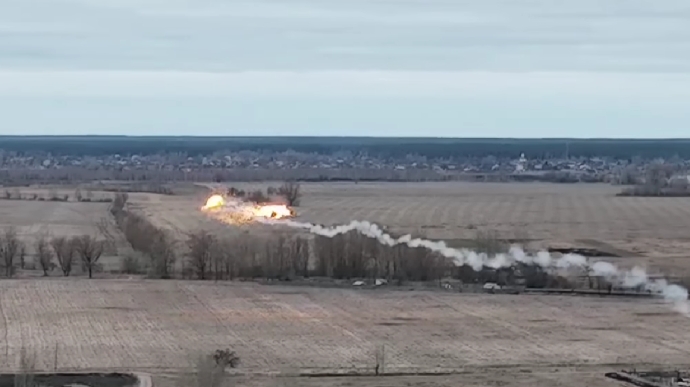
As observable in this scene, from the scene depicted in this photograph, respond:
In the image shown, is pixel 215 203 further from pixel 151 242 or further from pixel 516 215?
pixel 516 215

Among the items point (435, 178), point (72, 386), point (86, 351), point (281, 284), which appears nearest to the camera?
point (72, 386)

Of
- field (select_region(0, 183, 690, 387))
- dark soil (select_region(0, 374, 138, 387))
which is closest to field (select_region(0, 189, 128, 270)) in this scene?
field (select_region(0, 183, 690, 387))

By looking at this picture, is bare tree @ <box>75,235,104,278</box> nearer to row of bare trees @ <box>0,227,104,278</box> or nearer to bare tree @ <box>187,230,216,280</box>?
row of bare trees @ <box>0,227,104,278</box>

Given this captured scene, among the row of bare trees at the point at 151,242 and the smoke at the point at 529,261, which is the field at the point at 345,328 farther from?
the smoke at the point at 529,261

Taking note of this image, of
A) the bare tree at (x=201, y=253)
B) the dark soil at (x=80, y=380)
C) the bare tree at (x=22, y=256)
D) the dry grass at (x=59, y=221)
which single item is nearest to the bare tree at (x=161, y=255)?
the bare tree at (x=201, y=253)

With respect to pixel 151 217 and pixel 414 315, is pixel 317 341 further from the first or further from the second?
pixel 151 217

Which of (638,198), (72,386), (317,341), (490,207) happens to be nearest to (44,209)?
(490,207)
